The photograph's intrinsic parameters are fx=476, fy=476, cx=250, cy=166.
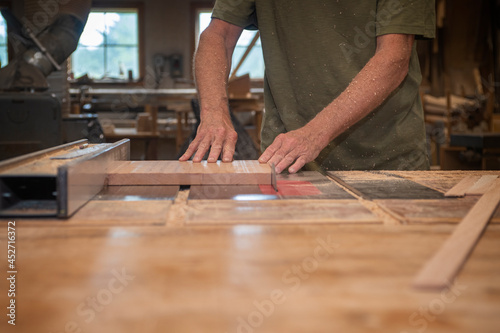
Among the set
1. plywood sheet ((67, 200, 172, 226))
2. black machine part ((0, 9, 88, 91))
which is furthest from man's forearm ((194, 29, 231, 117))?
black machine part ((0, 9, 88, 91))

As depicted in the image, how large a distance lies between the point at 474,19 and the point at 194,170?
236 inches

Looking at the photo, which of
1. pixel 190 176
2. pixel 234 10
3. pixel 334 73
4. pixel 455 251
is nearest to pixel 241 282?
pixel 455 251

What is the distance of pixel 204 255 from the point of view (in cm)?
61

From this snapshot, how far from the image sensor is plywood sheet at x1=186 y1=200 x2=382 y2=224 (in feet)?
2.50

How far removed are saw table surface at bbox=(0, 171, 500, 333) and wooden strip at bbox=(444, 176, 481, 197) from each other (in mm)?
46

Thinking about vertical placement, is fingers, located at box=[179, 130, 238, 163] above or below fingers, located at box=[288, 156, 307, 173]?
above

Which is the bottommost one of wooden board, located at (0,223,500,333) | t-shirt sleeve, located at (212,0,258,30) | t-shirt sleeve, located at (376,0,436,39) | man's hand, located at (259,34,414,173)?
wooden board, located at (0,223,500,333)

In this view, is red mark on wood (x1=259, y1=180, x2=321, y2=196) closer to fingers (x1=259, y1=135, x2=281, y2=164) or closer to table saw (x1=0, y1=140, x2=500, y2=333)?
table saw (x1=0, y1=140, x2=500, y2=333)

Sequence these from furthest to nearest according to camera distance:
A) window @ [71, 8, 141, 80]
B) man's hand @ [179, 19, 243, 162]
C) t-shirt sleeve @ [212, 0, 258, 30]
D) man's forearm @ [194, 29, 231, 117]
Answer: window @ [71, 8, 141, 80]
t-shirt sleeve @ [212, 0, 258, 30]
man's forearm @ [194, 29, 231, 117]
man's hand @ [179, 19, 243, 162]

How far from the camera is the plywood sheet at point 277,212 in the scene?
0.76 meters

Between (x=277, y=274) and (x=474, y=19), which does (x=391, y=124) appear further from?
(x=474, y=19)

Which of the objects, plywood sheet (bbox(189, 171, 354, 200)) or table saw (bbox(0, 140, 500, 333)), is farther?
plywood sheet (bbox(189, 171, 354, 200))

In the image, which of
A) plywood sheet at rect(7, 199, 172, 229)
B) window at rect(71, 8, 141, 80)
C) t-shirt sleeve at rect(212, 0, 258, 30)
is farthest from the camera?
window at rect(71, 8, 141, 80)

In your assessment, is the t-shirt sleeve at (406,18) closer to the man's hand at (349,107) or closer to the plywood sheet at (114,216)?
the man's hand at (349,107)
